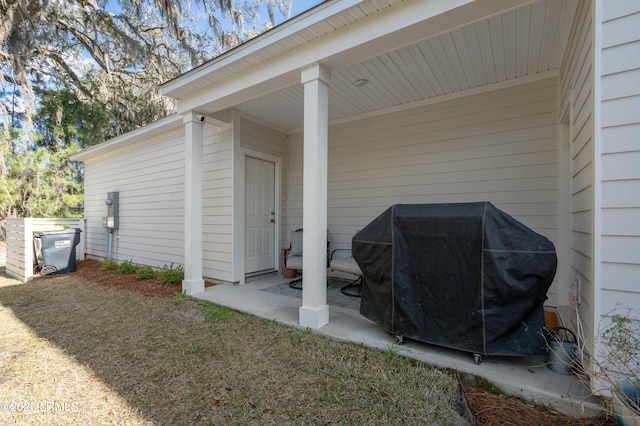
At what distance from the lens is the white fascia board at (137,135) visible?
5.20 m

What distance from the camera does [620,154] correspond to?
158 cm

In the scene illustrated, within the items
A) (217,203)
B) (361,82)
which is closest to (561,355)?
(361,82)

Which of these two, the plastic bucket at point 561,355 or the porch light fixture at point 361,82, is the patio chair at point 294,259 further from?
the plastic bucket at point 561,355

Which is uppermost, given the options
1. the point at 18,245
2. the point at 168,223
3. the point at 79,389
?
the point at 168,223

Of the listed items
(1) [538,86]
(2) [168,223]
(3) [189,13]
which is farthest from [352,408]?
(3) [189,13]

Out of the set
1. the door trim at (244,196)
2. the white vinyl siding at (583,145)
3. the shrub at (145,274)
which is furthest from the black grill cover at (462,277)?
the shrub at (145,274)

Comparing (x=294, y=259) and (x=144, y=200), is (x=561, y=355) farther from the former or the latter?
(x=144, y=200)

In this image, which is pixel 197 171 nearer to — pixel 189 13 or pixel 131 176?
pixel 131 176

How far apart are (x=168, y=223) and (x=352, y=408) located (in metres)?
4.94

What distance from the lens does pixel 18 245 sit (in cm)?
548

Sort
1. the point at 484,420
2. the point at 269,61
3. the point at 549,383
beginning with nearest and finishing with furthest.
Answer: the point at 484,420, the point at 549,383, the point at 269,61

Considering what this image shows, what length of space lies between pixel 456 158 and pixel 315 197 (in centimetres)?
210

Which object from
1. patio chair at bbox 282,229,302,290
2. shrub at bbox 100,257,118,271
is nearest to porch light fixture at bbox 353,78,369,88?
patio chair at bbox 282,229,302,290

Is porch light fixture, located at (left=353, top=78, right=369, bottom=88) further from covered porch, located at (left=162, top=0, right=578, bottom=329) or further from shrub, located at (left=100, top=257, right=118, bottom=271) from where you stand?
shrub, located at (left=100, top=257, right=118, bottom=271)
